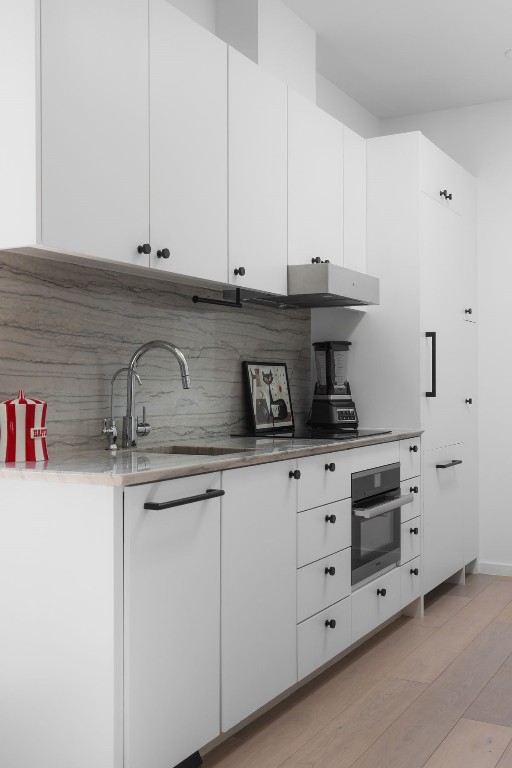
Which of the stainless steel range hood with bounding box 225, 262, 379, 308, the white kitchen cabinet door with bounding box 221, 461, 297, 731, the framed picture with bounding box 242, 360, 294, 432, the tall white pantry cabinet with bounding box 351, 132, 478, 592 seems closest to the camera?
the white kitchen cabinet door with bounding box 221, 461, 297, 731

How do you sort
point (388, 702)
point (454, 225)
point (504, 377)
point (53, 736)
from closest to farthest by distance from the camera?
point (53, 736) → point (388, 702) → point (454, 225) → point (504, 377)

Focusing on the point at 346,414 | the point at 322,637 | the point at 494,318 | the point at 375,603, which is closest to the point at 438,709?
the point at 322,637

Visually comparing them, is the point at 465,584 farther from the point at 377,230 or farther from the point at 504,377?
the point at 377,230

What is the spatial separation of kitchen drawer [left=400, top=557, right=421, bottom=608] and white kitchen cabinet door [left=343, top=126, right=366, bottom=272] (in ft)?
4.73

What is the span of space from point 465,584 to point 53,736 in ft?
10.3

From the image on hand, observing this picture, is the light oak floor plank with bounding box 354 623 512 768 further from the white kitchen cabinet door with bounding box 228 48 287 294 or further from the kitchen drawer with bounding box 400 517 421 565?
the white kitchen cabinet door with bounding box 228 48 287 294

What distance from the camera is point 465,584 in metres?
4.64

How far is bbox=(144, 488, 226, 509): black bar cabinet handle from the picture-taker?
79.3 inches

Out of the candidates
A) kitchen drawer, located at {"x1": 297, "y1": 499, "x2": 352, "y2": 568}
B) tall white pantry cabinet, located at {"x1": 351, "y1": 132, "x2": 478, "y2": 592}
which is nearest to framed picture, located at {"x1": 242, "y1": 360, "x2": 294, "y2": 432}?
tall white pantry cabinet, located at {"x1": 351, "y1": 132, "x2": 478, "y2": 592}

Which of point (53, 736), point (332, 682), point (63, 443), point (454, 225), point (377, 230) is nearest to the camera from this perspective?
point (53, 736)

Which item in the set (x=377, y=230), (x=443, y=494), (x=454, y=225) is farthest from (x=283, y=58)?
(x=443, y=494)

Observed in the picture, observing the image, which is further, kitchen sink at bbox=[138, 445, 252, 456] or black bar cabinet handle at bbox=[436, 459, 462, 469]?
black bar cabinet handle at bbox=[436, 459, 462, 469]

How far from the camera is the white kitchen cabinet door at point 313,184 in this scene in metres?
3.35

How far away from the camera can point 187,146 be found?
2.63 meters
